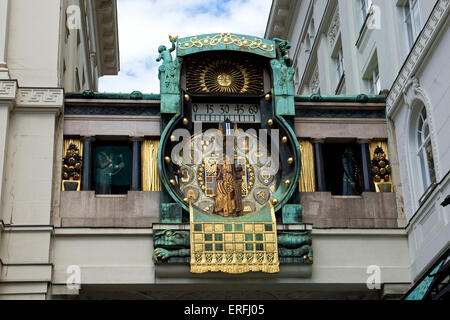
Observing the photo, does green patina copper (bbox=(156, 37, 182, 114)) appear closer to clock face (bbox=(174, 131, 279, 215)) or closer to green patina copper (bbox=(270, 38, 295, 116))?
clock face (bbox=(174, 131, 279, 215))

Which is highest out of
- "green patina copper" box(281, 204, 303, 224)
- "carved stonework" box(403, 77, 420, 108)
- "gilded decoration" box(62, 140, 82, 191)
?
"carved stonework" box(403, 77, 420, 108)

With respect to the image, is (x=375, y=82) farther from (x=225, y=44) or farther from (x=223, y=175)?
(x=223, y=175)

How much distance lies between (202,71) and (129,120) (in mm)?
2046

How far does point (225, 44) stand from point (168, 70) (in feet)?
4.67

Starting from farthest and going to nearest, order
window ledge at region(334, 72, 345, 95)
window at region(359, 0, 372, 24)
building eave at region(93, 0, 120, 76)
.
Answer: building eave at region(93, 0, 120, 76), window ledge at region(334, 72, 345, 95), window at region(359, 0, 372, 24)

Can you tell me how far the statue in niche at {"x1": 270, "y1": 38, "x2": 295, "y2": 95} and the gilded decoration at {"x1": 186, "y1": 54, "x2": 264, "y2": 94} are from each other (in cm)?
44

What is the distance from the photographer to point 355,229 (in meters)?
21.3

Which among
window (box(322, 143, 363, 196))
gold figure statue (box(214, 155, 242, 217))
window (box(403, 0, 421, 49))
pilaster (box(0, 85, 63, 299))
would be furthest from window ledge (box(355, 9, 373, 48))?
pilaster (box(0, 85, 63, 299))

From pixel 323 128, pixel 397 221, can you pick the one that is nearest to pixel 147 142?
pixel 323 128

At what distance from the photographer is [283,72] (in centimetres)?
2266

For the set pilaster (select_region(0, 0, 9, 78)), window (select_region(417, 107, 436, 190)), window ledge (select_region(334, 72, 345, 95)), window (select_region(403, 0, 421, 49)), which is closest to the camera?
window (select_region(417, 107, 436, 190))

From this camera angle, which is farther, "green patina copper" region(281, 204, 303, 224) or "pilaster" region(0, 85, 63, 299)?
"green patina copper" region(281, 204, 303, 224)

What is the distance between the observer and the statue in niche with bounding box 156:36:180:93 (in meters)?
22.3
